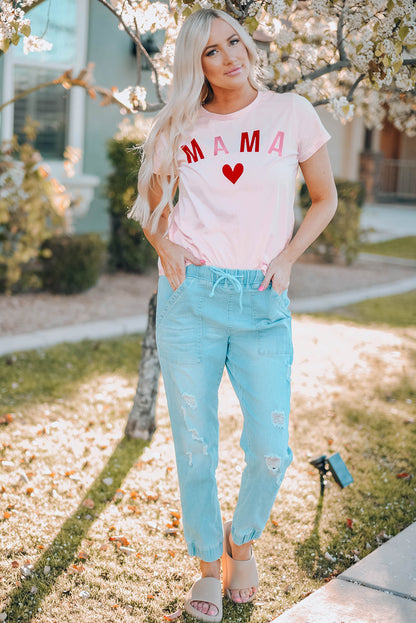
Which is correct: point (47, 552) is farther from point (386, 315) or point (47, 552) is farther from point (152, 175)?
point (386, 315)

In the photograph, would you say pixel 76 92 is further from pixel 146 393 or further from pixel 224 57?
pixel 224 57

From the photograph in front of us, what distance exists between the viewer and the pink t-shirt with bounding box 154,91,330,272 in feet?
7.70

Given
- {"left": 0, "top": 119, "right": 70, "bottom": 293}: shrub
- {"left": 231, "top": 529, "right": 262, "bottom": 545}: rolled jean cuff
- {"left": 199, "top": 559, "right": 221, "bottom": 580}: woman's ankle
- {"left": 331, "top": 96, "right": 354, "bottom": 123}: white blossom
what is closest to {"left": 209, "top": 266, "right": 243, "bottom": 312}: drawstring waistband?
{"left": 231, "top": 529, "right": 262, "bottom": 545}: rolled jean cuff

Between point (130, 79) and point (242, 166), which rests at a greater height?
point (130, 79)

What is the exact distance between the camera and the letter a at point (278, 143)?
236cm

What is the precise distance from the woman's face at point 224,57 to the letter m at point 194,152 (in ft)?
0.68

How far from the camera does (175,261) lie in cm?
243

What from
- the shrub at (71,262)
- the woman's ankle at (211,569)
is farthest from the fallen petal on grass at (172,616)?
the shrub at (71,262)

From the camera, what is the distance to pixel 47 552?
2.98m

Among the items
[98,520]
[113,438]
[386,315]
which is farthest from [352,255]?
[98,520]

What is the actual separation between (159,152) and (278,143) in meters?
0.43

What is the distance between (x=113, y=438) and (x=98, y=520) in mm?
948

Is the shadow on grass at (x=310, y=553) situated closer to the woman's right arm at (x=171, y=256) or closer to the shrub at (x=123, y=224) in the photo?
the woman's right arm at (x=171, y=256)

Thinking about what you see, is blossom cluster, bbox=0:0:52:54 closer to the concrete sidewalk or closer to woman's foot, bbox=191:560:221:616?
woman's foot, bbox=191:560:221:616
